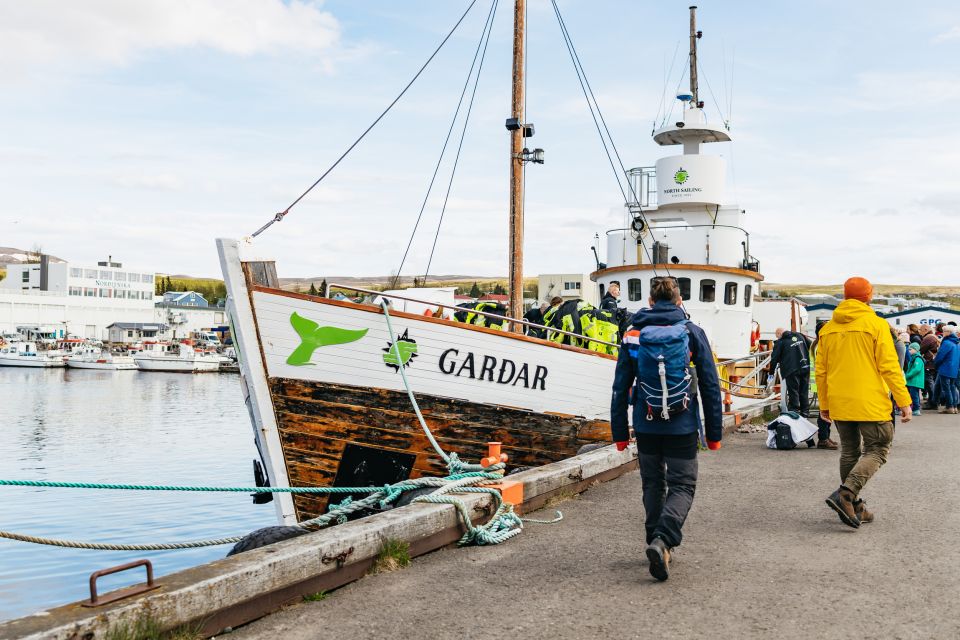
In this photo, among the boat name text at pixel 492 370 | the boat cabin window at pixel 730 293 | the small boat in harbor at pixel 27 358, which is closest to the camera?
the boat name text at pixel 492 370

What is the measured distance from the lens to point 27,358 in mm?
89188

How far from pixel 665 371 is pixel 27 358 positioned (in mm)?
98606

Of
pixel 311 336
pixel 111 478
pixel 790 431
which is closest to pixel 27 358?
pixel 111 478

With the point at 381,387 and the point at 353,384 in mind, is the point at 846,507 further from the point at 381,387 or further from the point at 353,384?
the point at 353,384

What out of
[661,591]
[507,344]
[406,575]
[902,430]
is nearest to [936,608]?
[661,591]

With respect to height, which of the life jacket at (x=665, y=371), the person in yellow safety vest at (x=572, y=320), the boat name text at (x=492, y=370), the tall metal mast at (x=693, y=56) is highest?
the tall metal mast at (x=693, y=56)

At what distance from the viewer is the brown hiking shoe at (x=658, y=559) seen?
15.3 feet

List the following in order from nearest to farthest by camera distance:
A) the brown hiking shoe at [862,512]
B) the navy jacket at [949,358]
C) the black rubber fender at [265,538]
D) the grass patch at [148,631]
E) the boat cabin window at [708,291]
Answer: the grass patch at [148,631] → the black rubber fender at [265,538] → the brown hiking shoe at [862,512] → the navy jacket at [949,358] → the boat cabin window at [708,291]

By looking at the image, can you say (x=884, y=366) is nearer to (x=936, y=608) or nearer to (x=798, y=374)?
(x=936, y=608)

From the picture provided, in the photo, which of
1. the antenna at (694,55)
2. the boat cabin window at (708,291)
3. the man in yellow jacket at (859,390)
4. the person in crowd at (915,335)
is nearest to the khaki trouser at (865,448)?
the man in yellow jacket at (859,390)

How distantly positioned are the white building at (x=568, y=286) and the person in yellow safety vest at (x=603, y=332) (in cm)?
6871

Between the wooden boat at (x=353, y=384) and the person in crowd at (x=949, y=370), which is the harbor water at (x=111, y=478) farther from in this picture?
the person in crowd at (x=949, y=370)

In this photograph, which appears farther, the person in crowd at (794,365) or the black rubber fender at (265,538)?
the person in crowd at (794,365)

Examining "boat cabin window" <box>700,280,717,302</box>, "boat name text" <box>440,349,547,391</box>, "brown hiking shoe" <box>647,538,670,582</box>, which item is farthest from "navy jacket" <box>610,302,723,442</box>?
"boat cabin window" <box>700,280,717,302</box>
